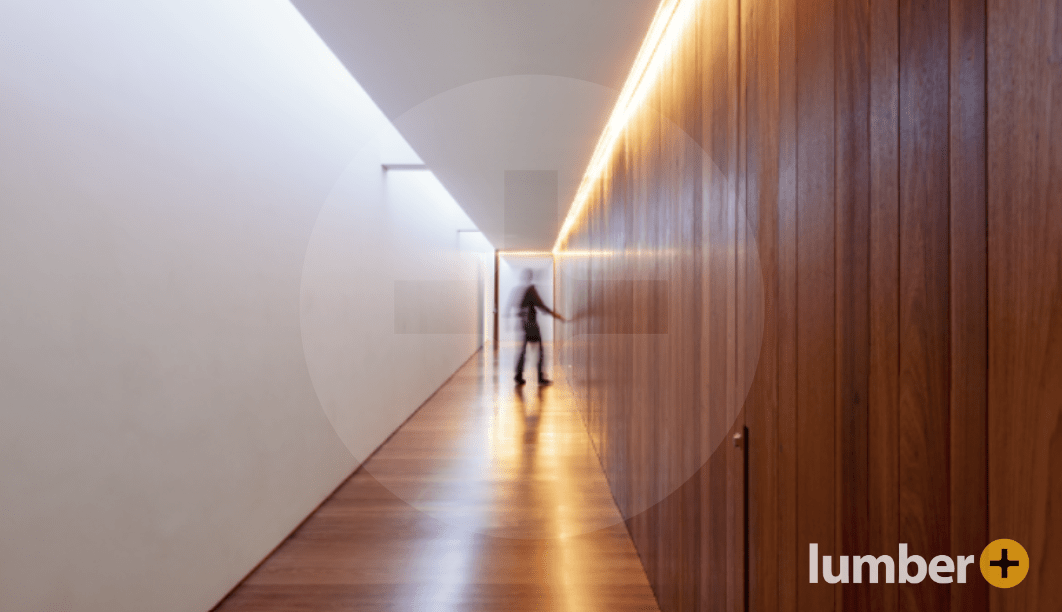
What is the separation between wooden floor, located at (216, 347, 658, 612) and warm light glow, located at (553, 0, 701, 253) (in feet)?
8.38

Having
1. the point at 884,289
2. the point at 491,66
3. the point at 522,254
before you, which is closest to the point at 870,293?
the point at 884,289

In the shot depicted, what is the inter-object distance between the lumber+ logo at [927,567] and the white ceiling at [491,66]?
1.98 meters

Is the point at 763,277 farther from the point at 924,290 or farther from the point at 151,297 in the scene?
the point at 151,297

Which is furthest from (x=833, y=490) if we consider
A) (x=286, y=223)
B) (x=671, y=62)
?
(x=286, y=223)

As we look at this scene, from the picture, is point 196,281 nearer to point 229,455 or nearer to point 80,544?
point 229,455

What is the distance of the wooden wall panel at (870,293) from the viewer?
1.79 feet

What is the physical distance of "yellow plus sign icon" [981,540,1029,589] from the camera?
1.81 feet

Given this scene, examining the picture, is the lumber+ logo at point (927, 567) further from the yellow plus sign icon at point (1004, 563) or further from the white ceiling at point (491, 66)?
the white ceiling at point (491, 66)

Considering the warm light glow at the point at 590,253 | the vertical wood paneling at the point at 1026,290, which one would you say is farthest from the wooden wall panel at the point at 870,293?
the warm light glow at the point at 590,253

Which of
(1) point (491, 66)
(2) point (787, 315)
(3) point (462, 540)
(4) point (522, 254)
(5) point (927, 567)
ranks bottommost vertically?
(3) point (462, 540)

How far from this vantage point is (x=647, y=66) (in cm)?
228

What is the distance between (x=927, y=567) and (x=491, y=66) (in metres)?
2.43

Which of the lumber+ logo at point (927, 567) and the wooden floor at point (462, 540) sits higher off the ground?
the lumber+ logo at point (927, 567)

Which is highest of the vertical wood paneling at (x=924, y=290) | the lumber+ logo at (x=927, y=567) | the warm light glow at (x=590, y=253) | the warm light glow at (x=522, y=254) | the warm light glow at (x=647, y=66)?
the warm light glow at (x=522, y=254)
